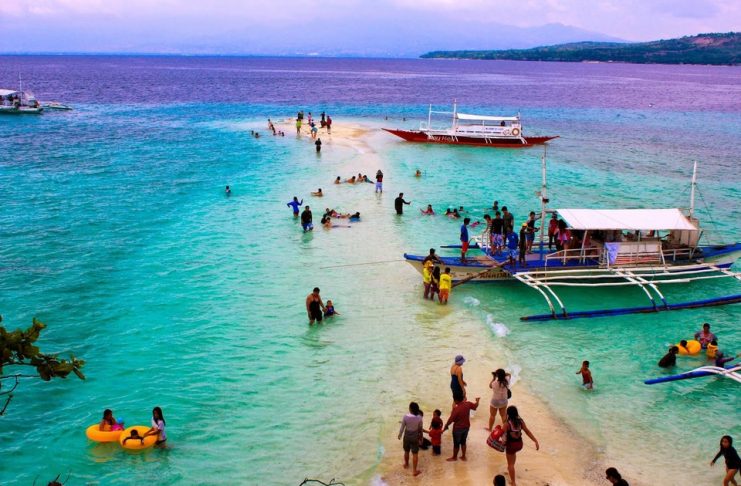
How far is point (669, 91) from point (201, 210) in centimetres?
12810

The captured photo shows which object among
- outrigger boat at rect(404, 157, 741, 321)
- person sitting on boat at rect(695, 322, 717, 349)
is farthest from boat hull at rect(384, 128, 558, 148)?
person sitting on boat at rect(695, 322, 717, 349)

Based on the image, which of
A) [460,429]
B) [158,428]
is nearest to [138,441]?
[158,428]

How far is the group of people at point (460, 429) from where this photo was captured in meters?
11.4

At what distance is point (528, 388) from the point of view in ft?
50.8

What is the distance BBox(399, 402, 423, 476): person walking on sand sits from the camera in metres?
11.7

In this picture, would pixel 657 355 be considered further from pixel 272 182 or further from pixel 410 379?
pixel 272 182

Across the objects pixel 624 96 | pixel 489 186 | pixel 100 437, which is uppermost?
pixel 624 96

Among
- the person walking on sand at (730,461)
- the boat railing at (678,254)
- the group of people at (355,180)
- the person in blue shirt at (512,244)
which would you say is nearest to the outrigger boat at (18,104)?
the group of people at (355,180)

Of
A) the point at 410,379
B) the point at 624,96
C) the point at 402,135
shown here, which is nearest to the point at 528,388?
the point at 410,379

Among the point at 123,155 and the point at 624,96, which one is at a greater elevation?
the point at 624,96

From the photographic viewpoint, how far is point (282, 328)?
61.7ft

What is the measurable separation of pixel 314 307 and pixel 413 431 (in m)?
7.75

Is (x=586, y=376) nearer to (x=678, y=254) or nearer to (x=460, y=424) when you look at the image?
(x=460, y=424)

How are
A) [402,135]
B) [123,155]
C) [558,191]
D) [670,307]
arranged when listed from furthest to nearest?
1. [402,135]
2. [123,155]
3. [558,191]
4. [670,307]
